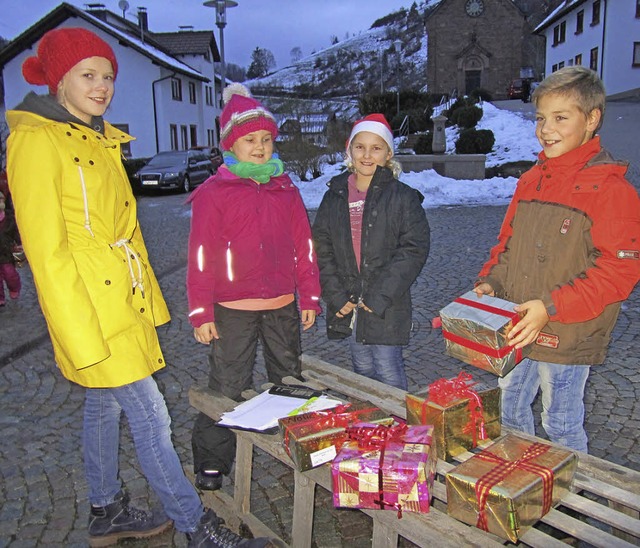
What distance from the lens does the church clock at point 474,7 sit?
5062cm

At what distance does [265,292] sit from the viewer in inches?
117

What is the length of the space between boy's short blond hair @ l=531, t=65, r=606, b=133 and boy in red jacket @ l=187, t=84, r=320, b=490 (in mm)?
1326

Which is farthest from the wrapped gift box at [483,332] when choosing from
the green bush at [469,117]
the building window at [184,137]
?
the building window at [184,137]

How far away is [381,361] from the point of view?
10.9 ft

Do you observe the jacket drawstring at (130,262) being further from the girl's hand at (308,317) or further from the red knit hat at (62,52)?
the girl's hand at (308,317)

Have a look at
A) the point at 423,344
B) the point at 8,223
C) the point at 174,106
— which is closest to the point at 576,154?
the point at 423,344

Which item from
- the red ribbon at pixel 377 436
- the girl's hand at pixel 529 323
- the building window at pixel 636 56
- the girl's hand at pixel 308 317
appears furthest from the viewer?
the building window at pixel 636 56

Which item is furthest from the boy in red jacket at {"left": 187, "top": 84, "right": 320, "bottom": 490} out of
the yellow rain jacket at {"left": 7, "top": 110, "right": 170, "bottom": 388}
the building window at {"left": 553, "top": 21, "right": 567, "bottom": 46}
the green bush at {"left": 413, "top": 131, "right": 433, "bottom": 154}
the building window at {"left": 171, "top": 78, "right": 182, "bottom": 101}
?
the building window at {"left": 553, "top": 21, "right": 567, "bottom": 46}

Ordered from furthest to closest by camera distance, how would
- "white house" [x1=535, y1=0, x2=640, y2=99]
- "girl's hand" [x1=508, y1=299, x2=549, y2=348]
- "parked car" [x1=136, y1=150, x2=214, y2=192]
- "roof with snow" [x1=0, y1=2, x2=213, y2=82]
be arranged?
"white house" [x1=535, y1=0, x2=640, y2=99]
"roof with snow" [x1=0, y1=2, x2=213, y2=82]
"parked car" [x1=136, y1=150, x2=214, y2=192]
"girl's hand" [x1=508, y1=299, x2=549, y2=348]

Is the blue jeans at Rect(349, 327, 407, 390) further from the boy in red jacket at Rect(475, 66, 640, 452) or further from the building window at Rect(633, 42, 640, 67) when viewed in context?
the building window at Rect(633, 42, 640, 67)

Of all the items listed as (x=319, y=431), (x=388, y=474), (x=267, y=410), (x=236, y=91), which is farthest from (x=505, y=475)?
(x=236, y=91)

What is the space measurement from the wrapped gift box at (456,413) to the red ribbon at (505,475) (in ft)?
0.56

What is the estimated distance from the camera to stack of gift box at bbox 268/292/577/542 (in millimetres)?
1847

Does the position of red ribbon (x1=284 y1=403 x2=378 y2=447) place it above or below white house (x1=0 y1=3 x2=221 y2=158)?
below
